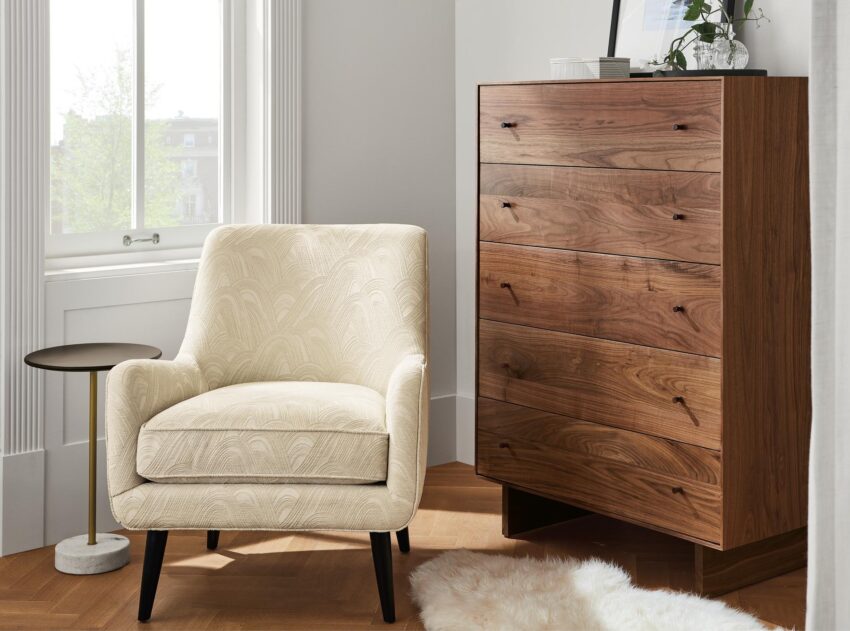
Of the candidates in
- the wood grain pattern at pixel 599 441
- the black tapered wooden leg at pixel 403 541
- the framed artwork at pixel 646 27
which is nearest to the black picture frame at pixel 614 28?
the framed artwork at pixel 646 27

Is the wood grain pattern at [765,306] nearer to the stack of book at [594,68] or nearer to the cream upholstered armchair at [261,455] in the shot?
the stack of book at [594,68]

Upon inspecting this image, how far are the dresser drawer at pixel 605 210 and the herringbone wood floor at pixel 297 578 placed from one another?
2.89 feet

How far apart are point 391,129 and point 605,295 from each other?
1.30 meters

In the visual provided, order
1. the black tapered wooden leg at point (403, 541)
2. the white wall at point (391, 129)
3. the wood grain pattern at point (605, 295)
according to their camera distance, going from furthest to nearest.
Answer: the white wall at point (391, 129)
the black tapered wooden leg at point (403, 541)
the wood grain pattern at point (605, 295)

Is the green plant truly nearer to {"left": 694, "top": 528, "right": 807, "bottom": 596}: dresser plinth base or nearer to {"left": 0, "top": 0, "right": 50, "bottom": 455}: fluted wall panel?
{"left": 694, "top": 528, "right": 807, "bottom": 596}: dresser plinth base

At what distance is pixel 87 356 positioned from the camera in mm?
2879

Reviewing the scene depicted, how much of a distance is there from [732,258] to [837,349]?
→ 110cm

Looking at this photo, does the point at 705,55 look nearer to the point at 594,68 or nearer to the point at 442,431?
the point at 594,68

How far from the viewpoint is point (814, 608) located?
5.10 feet

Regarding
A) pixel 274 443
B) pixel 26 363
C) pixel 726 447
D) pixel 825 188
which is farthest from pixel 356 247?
pixel 825 188

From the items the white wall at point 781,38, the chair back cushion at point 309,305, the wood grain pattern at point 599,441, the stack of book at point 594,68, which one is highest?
the white wall at point 781,38

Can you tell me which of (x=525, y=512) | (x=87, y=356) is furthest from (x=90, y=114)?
(x=525, y=512)

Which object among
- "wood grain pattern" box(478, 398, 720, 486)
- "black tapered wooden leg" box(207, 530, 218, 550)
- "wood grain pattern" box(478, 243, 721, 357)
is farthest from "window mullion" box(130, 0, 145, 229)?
"wood grain pattern" box(478, 398, 720, 486)

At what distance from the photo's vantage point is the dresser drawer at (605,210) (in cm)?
258
